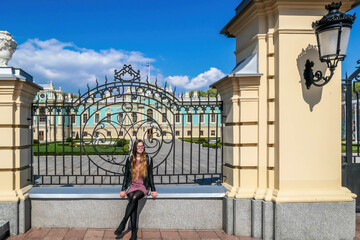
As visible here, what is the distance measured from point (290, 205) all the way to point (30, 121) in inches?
167

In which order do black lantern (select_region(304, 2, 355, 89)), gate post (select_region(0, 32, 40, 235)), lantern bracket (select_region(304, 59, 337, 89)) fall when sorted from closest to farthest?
black lantern (select_region(304, 2, 355, 89)), lantern bracket (select_region(304, 59, 337, 89)), gate post (select_region(0, 32, 40, 235))

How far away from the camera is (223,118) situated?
14.2 feet

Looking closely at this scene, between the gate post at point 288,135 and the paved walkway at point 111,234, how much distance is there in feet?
1.27

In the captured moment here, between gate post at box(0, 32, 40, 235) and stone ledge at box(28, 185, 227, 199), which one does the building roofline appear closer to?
stone ledge at box(28, 185, 227, 199)

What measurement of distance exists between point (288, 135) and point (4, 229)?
4200mm

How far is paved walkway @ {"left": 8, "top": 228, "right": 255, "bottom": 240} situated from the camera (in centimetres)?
372

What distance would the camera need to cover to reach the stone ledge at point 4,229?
357 centimetres

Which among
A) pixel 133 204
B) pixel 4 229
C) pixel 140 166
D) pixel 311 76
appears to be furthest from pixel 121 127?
pixel 311 76

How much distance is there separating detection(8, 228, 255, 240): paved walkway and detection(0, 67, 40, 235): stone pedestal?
257 millimetres

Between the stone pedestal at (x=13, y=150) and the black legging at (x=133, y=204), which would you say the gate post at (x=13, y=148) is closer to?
the stone pedestal at (x=13, y=150)

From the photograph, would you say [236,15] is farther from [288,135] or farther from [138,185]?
[138,185]

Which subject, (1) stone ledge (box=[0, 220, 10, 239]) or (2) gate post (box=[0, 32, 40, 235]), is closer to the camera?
(1) stone ledge (box=[0, 220, 10, 239])

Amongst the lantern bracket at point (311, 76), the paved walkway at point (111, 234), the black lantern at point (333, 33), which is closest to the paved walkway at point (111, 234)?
the paved walkway at point (111, 234)

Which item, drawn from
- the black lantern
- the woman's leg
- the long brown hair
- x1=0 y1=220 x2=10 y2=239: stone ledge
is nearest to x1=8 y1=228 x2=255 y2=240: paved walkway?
x1=0 y1=220 x2=10 y2=239: stone ledge
